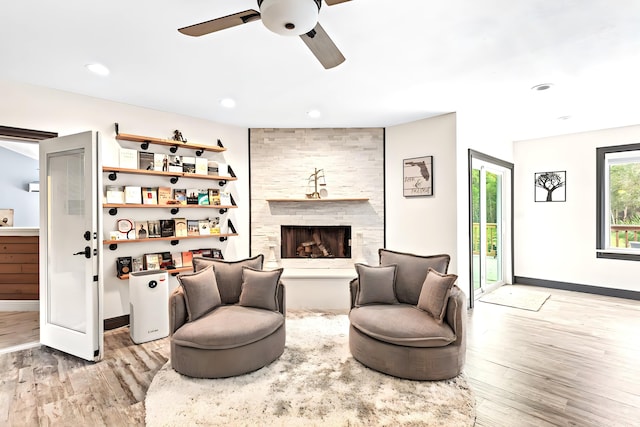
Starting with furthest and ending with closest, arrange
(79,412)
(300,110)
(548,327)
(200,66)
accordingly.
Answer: (300,110) → (548,327) → (200,66) → (79,412)

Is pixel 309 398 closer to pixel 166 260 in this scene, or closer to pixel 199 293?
pixel 199 293

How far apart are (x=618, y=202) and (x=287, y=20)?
575cm

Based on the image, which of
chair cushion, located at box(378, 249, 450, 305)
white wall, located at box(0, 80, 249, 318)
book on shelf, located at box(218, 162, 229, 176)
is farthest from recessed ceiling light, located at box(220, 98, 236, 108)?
chair cushion, located at box(378, 249, 450, 305)

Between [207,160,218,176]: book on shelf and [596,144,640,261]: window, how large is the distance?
216 inches

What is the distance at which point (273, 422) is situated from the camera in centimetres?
203

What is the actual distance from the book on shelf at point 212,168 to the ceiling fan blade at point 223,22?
271cm

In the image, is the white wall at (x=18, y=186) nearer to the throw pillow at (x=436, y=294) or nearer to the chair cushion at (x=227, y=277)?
the chair cushion at (x=227, y=277)

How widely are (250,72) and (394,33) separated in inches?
50.5

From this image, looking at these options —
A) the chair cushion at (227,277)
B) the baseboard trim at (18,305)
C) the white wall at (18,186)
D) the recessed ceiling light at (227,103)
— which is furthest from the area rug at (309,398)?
the white wall at (18,186)

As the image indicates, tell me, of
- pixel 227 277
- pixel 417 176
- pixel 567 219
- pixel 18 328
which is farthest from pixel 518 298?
pixel 18 328

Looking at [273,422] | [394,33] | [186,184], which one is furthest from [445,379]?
[186,184]

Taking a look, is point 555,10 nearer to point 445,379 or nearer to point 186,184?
point 445,379

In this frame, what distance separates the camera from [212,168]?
14.4 ft

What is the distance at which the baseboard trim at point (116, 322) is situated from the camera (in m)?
3.63
